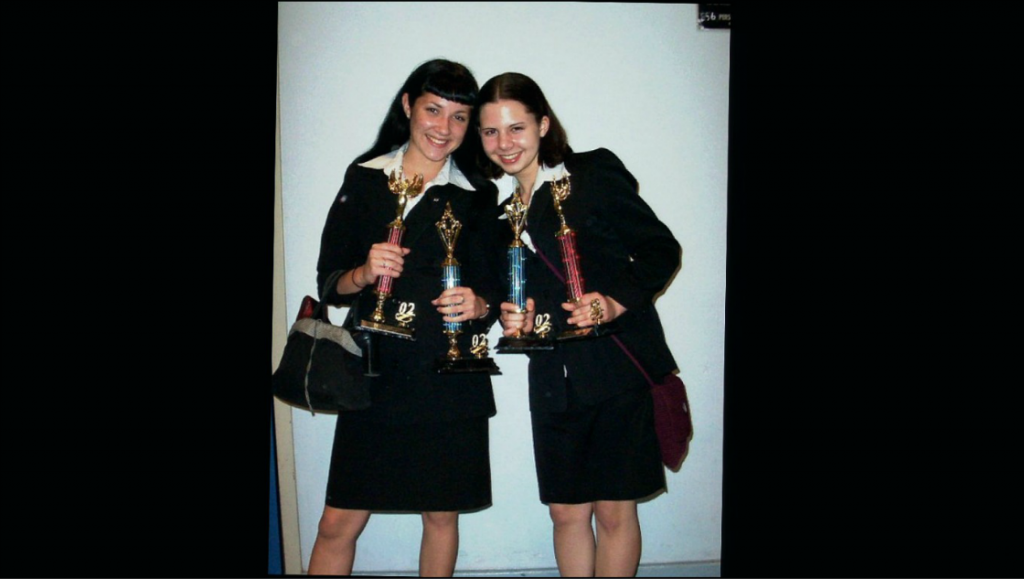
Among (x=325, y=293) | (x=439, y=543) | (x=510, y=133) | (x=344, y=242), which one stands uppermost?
(x=510, y=133)

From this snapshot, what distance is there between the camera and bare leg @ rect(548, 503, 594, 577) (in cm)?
225

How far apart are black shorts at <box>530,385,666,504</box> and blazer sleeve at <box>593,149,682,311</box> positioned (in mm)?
310

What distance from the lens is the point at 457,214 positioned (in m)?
2.26

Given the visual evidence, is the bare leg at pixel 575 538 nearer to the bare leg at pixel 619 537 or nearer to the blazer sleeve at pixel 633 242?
the bare leg at pixel 619 537

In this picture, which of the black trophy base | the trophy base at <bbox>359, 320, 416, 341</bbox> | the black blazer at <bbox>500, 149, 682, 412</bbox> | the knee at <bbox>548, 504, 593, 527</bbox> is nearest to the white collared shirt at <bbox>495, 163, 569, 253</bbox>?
the black blazer at <bbox>500, 149, 682, 412</bbox>

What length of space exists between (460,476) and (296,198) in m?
1.13

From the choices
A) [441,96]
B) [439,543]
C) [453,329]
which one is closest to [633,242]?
[453,329]

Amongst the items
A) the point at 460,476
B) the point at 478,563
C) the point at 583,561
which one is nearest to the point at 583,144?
the point at 460,476

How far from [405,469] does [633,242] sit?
0.99 meters

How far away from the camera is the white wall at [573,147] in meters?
2.48

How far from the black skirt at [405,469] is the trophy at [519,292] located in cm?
31

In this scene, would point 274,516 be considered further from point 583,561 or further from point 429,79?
point 429,79

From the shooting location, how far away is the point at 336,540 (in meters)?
2.25

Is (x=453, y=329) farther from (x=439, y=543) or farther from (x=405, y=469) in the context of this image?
(x=439, y=543)
